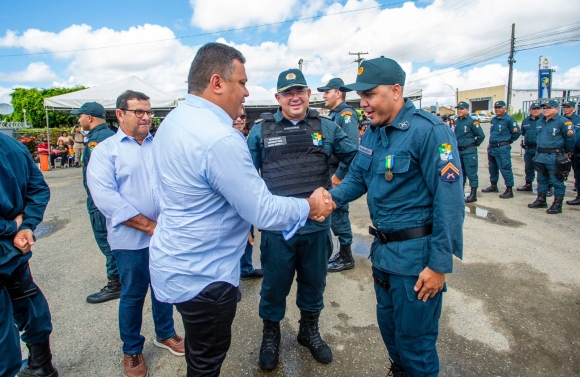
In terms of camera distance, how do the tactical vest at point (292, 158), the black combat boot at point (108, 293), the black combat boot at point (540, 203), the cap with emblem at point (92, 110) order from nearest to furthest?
the tactical vest at point (292, 158), the black combat boot at point (108, 293), the cap with emblem at point (92, 110), the black combat boot at point (540, 203)

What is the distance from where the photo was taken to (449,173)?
1.68 meters

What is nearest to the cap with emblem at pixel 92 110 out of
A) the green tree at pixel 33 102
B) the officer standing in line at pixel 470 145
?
the officer standing in line at pixel 470 145

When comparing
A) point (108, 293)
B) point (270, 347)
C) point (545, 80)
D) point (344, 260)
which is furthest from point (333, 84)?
point (545, 80)

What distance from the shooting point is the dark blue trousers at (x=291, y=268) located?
8.25 feet

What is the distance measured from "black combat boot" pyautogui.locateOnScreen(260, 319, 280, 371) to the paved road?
0.07 metres

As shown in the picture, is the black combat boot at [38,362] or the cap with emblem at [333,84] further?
the cap with emblem at [333,84]

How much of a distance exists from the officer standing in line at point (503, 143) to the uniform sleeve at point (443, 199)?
22.1 feet

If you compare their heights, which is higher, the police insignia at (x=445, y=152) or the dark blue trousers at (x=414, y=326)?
the police insignia at (x=445, y=152)

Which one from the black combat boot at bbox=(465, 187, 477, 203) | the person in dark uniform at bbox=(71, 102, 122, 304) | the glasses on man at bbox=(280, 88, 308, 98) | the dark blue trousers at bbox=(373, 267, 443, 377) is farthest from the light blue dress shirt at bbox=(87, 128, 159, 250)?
the black combat boot at bbox=(465, 187, 477, 203)

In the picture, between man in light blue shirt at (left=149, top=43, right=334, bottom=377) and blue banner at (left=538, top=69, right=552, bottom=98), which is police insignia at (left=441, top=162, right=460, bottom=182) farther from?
blue banner at (left=538, top=69, right=552, bottom=98)

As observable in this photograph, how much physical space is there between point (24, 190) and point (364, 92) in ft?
7.14

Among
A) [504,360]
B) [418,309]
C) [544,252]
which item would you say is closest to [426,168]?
[418,309]

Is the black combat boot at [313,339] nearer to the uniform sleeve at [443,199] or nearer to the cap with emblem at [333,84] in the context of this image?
the uniform sleeve at [443,199]

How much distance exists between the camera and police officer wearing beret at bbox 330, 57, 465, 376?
171cm
